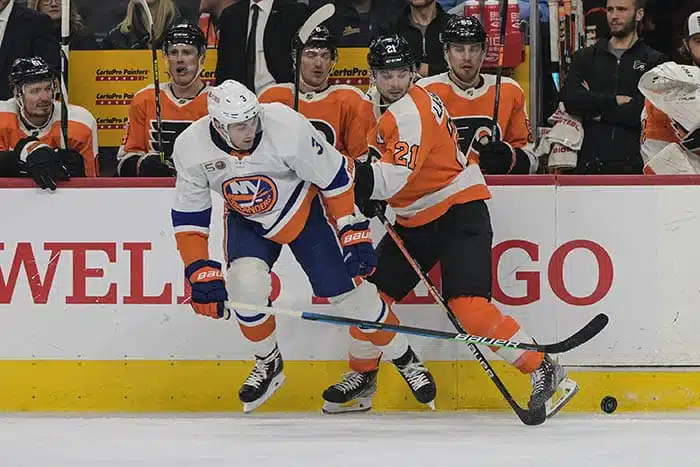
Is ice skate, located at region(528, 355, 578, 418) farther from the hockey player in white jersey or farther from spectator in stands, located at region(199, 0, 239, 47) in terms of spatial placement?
spectator in stands, located at region(199, 0, 239, 47)

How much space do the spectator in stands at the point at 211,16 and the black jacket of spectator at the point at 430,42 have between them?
83 cm

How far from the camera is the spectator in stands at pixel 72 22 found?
6.36 m

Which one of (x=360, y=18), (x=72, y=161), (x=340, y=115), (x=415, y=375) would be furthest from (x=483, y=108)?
(x=72, y=161)

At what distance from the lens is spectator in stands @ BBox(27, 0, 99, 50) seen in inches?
251

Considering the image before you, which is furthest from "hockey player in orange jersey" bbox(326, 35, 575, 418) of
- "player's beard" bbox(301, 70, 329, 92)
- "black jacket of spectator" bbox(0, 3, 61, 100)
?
"black jacket of spectator" bbox(0, 3, 61, 100)

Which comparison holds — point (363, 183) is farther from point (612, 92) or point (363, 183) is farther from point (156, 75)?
point (612, 92)

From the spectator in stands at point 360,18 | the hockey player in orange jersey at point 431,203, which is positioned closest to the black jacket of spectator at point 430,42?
the spectator in stands at point 360,18

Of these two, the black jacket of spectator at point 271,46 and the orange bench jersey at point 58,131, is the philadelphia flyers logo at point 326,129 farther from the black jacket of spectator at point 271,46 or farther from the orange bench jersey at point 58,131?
the orange bench jersey at point 58,131

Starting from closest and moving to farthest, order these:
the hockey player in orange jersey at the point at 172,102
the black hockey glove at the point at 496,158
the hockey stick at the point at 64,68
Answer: the black hockey glove at the point at 496,158
the hockey stick at the point at 64,68
the hockey player in orange jersey at the point at 172,102

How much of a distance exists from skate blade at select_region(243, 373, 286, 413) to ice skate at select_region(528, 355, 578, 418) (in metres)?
0.90

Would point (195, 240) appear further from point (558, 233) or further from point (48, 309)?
point (558, 233)

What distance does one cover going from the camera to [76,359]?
5430 millimetres

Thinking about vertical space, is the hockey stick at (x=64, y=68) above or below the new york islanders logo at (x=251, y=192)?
above

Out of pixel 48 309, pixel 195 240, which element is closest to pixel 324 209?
pixel 195 240
